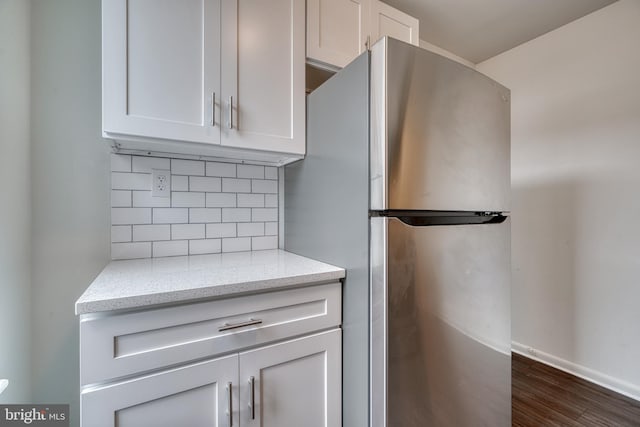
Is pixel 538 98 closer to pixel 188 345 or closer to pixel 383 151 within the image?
pixel 383 151

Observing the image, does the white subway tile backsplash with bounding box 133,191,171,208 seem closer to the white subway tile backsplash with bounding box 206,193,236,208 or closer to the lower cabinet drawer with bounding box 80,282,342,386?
the white subway tile backsplash with bounding box 206,193,236,208

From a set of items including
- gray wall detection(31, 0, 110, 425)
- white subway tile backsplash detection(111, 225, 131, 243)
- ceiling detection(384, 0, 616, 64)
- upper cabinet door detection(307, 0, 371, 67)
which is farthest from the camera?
ceiling detection(384, 0, 616, 64)

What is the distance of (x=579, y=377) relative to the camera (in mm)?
1789

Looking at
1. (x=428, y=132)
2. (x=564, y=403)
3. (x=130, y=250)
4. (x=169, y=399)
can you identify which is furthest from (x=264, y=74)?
(x=564, y=403)

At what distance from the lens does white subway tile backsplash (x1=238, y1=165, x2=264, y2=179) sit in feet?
4.87

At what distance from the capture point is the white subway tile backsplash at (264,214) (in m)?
1.53

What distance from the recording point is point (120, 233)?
3.96 feet

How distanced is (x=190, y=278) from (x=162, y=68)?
0.78 meters

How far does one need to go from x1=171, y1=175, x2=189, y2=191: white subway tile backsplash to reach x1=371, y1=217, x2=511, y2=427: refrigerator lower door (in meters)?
0.96

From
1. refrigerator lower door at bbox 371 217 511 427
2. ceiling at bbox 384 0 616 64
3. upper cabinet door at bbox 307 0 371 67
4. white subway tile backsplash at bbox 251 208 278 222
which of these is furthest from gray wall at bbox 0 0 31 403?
ceiling at bbox 384 0 616 64

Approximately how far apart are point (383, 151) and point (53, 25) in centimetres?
141

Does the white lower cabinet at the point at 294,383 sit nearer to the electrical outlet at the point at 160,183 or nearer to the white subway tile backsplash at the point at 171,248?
the white subway tile backsplash at the point at 171,248

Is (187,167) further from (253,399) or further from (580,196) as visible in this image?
(580,196)

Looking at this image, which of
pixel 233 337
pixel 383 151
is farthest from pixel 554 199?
pixel 233 337
